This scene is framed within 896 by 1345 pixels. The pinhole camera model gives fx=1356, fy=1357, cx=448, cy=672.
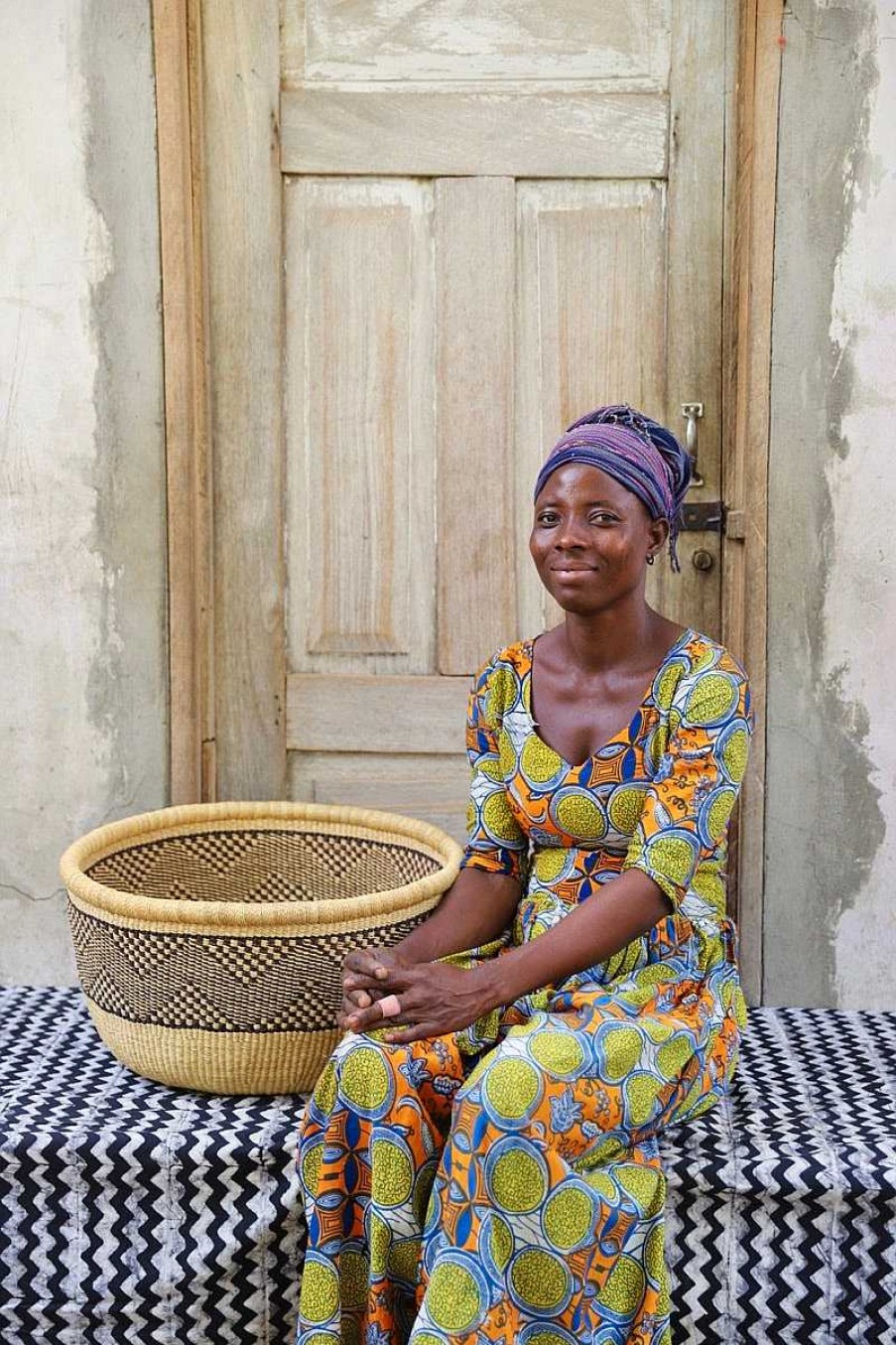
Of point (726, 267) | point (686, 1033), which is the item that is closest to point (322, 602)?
point (726, 267)

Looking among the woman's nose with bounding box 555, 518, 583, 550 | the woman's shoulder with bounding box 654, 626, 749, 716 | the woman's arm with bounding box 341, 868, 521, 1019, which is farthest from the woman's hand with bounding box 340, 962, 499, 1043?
the woman's nose with bounding box 555, 518, 583, 550

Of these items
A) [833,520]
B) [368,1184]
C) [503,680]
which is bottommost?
[368,1184]

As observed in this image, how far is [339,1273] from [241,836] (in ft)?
3.48

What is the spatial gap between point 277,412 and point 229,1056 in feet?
4.67

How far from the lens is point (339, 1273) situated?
2.04 metres

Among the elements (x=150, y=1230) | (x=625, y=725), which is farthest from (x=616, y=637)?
(x=150, y=1230)

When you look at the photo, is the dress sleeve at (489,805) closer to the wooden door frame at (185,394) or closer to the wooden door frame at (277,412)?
the wooden door frame at (277,412)

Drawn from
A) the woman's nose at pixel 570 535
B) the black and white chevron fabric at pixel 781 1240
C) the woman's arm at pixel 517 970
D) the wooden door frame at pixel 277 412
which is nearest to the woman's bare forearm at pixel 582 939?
the woman's arm at pixel 517 970

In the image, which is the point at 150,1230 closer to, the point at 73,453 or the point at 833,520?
the point at 73,453

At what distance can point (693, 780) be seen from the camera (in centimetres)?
218

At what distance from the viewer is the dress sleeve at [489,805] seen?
8.01 ft

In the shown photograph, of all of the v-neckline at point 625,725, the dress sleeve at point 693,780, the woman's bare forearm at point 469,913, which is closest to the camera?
the dress sleeve at point 693,780

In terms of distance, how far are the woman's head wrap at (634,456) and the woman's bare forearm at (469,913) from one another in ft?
2.18

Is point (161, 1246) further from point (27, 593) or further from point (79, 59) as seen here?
point (79, 59)
